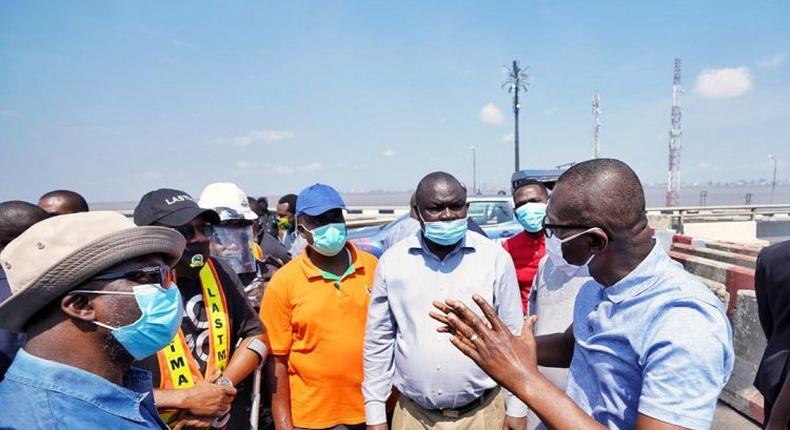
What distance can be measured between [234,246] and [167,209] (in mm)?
1293

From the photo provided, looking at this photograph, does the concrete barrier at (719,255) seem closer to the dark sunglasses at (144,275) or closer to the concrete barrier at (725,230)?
the dark sunglasses at (144,275)

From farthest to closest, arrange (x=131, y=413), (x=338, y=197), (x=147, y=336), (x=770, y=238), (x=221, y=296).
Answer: (x=770, y=238) → (x=338, y=197) → (x=221, y=296) → (x=147, y=336) → (x=131, y=413)

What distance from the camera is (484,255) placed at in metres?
2.62

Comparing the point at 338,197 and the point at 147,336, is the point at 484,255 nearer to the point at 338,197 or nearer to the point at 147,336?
the point at 338,197

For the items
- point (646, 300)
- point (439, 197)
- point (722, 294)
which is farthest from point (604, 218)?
point (722, 294)

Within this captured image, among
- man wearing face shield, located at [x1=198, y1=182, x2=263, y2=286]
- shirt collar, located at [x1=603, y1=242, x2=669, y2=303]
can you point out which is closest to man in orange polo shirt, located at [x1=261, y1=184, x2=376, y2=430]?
man wearing face shield, located at [x1=198, y1=182, x2=263, y2=286]

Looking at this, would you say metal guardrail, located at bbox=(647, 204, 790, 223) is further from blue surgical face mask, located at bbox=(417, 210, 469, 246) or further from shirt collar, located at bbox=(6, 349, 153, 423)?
shirt collar, located at bbox=(6, 349, 153, 423)

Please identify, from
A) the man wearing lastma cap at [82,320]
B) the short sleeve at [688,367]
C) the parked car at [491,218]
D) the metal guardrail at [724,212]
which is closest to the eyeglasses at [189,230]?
the man wearing lastma cap at [82,320]

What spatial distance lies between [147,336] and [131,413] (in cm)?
24

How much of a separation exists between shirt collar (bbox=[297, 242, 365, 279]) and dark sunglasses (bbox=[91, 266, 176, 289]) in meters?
1.11

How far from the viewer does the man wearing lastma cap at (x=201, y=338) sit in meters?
2.04

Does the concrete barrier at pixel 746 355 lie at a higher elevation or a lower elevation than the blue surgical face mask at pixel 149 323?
lower

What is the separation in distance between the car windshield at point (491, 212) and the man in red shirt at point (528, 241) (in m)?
5.05

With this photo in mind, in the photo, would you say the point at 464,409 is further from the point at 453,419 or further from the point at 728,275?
the point at 728,275
